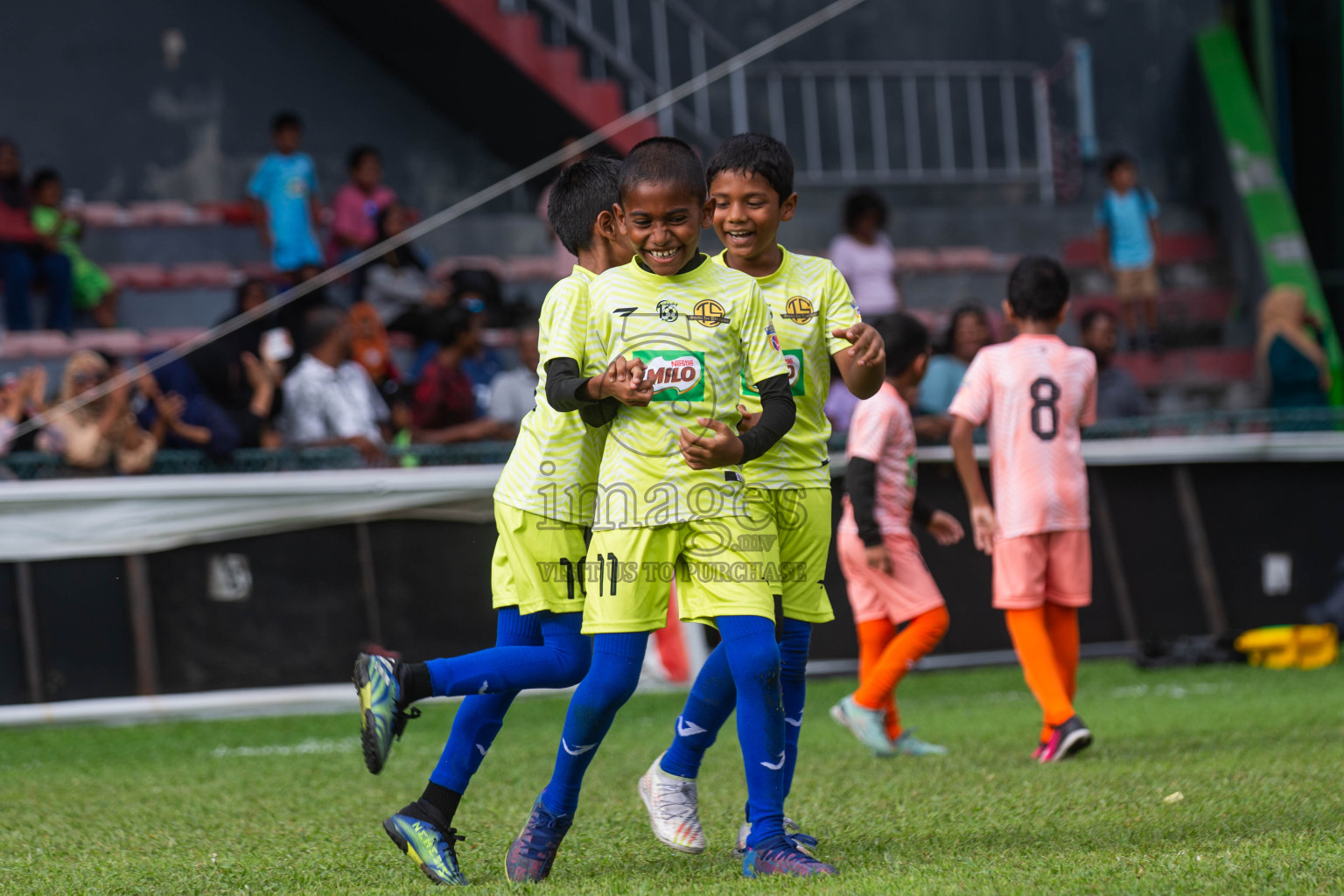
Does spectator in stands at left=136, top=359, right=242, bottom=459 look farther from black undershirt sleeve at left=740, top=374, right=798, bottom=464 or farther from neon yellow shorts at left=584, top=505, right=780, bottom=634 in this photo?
black undershirt sleeve at left=740, top=374, right=798, bottom=464

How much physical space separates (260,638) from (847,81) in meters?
9.07

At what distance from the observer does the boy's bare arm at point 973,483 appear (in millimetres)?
5219

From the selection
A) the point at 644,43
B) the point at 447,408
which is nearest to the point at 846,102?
the point at 644,43

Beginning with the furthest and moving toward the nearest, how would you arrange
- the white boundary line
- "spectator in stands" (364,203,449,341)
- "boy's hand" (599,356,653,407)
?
"spectator in stands" (364,203,449,341) → the white boundary line → "boy's hand" (599,356,653,407)

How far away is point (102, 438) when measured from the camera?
7.54 m

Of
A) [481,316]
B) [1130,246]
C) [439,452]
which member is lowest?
[439,452]

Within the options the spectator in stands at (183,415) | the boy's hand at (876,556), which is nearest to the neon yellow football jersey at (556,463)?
the boy's hand at (876,556)

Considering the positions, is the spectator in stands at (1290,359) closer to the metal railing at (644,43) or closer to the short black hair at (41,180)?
the metal railing at (644,43)

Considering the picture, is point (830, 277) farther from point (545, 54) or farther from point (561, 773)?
point (545, 54)

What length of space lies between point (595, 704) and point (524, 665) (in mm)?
230

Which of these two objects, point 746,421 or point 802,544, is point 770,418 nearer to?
point 746,421

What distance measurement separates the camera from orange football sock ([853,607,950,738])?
548 centimetres

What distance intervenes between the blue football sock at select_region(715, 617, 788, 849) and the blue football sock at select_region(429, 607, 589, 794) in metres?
0.41

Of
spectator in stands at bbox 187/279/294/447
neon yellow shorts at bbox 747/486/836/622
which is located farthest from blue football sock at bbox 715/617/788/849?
spectator in stands at bbox 187/279/294/447
